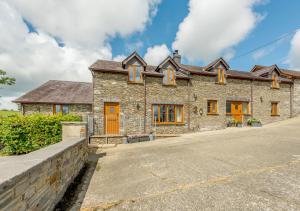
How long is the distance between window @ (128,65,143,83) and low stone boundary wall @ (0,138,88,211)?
9.86 metres

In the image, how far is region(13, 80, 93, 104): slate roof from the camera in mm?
16094

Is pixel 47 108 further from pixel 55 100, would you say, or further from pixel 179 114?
pixel 179 114

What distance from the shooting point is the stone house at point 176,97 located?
496 inches

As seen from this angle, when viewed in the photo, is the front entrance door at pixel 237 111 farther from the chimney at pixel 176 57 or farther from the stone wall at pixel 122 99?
the stone wall at pixel 122 99

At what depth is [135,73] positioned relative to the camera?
43.8ft

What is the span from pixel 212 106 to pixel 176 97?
425cm

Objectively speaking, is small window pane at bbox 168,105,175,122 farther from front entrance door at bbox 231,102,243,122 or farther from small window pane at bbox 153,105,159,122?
front entrance door at bbox 231,102,243,122

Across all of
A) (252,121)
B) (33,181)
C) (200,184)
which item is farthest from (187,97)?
(33,181)

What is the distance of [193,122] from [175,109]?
2.23m

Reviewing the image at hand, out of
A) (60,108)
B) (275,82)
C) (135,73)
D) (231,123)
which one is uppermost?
(135,73)

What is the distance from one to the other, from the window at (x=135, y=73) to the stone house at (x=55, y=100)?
6.47 meters

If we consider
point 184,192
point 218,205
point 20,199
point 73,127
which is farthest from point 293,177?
point 73,127

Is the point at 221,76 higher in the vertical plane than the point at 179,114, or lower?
higher

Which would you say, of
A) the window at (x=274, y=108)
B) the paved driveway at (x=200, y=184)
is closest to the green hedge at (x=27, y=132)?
the paved driveway at (x=200, y=184)
